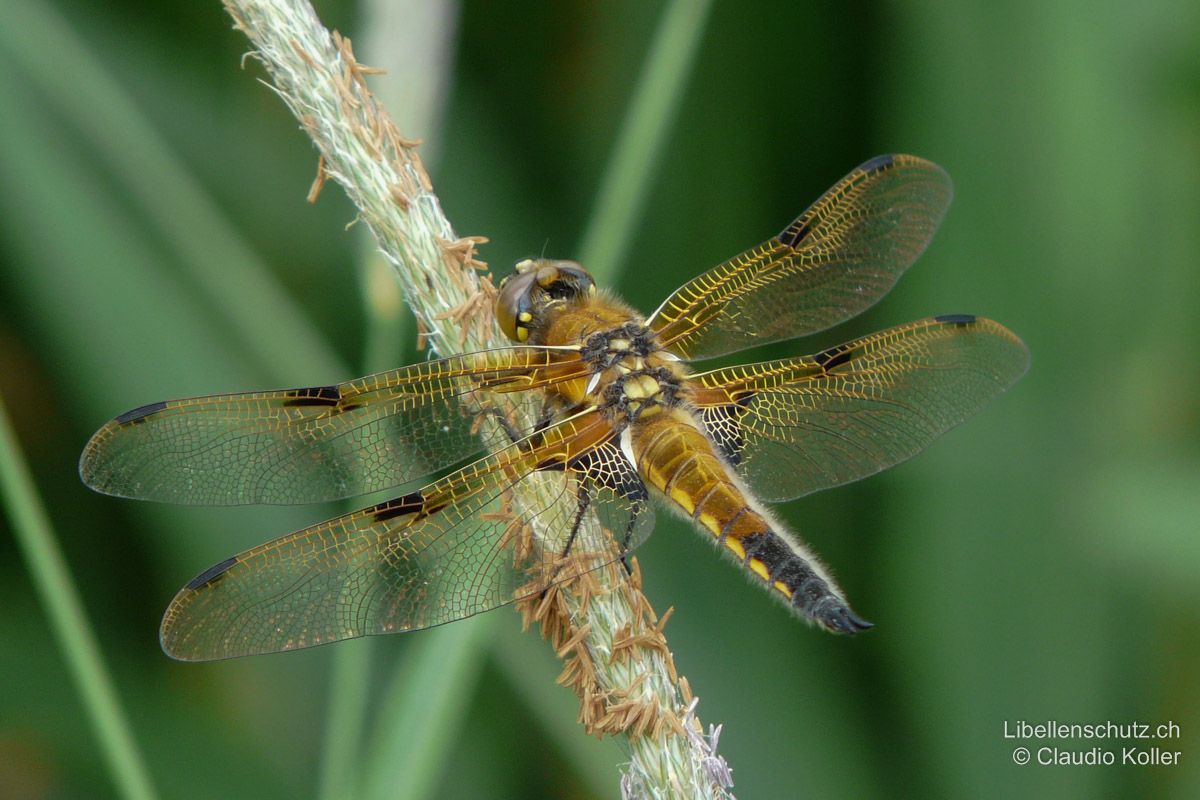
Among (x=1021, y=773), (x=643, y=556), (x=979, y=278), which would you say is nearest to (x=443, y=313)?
(x=643, y=556)

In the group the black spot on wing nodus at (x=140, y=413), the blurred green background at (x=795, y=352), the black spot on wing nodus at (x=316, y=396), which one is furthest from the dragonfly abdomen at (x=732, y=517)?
the black spot on wing nodus at (x=140, y=413)

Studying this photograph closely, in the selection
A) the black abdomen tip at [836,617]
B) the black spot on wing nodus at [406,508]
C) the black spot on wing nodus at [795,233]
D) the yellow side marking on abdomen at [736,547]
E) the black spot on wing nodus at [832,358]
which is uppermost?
the black spot on wing nodus at [795,233]

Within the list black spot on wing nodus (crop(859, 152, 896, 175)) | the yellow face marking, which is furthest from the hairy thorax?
black spot on wing nodus (crop(859, 152, 896, 175))

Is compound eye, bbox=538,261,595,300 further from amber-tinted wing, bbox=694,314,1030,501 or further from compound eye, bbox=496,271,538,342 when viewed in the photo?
amber-tinted wing, bbox=694,314,1030,501

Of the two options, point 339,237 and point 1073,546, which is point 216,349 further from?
point 1073,546

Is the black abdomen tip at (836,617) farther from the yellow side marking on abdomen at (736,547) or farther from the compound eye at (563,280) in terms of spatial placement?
the compound eye at (563,280)

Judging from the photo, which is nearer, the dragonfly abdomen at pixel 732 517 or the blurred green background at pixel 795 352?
the dragonfly abdomen at pixel 732 517
